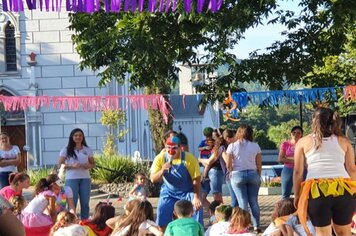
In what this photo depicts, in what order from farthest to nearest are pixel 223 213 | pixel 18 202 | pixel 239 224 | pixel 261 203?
pixel 261 203 < pixel 18 202 < pixel 223 213 < pixel 239 224

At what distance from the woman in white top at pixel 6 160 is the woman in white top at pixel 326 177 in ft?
23.6

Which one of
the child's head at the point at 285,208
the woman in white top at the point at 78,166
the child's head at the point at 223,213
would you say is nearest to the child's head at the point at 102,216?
the child's head at the point at 223,213

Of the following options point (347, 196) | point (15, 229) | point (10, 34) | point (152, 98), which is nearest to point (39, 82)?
point (10, 34)

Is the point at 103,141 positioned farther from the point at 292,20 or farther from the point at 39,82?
the point at 292,20

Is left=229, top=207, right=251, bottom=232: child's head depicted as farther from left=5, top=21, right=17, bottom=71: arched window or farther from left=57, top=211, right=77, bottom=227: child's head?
left=5, top=21, right=17, bottom=71: arched window

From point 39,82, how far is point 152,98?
12660 millimetres

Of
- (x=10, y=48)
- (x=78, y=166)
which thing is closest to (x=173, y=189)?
(x=78, y=166)

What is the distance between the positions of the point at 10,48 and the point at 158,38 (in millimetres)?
16852

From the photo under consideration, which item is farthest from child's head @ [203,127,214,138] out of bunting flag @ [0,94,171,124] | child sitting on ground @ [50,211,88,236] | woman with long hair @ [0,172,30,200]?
bunting flag @ [0,94,171,124]

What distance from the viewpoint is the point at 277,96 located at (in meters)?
19.9

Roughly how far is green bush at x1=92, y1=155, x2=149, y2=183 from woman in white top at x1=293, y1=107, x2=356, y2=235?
17128mm

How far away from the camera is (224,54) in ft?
65.3

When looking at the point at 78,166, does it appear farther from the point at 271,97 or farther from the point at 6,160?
the point at 271,97

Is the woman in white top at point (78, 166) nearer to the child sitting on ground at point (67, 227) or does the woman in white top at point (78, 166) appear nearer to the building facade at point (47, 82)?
the child sitting on ground at point (67, 227)
